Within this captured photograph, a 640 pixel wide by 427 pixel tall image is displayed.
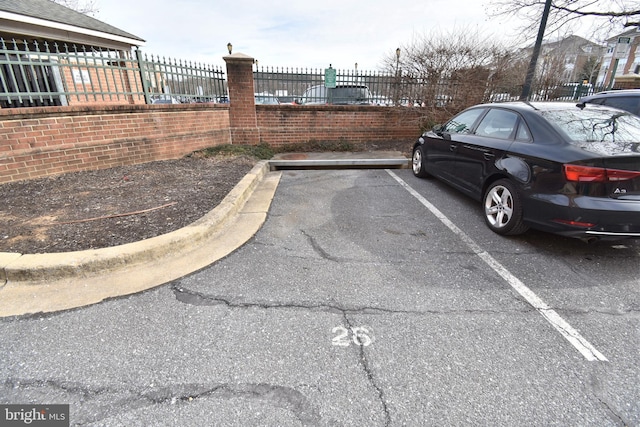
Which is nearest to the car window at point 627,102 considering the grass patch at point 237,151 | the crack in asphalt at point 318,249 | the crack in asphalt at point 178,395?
the crack in asphalt at point 318,249

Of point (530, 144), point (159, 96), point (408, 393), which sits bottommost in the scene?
point (408, 393)

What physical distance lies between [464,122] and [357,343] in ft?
14.1

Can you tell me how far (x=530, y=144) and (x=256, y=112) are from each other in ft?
22.5

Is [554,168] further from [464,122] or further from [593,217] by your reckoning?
[464,122]

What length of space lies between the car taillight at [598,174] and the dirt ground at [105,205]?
4033mm

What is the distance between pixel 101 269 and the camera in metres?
2.94

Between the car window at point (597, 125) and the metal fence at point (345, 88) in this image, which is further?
the metal fence at point (345, 88)

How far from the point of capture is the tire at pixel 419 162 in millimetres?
6277

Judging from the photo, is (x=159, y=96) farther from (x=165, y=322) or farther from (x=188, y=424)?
(x=188, y=424)

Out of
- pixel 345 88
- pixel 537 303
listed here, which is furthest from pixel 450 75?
pixel 537 303

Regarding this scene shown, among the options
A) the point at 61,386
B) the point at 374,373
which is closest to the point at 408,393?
the point at 374,373

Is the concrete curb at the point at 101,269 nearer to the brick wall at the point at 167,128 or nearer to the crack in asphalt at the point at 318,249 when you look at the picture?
the crack in asphalt at the point at 318,249

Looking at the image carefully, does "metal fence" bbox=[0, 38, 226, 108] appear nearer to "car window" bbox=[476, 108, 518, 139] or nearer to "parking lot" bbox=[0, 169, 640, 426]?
"parking lot" bbox=[0, 169, 640, 426]

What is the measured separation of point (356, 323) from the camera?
7.87ft
